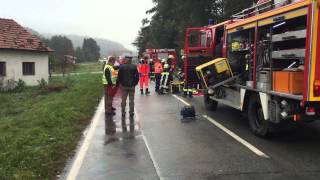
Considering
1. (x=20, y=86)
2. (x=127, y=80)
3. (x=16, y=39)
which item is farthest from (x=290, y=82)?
(x=16, y=39)

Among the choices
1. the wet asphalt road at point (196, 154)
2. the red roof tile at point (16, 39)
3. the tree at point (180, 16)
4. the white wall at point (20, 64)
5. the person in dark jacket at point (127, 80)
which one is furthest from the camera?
the tree at point (180, 16)

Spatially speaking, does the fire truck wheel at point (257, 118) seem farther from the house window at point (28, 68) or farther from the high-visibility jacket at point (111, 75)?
the house window at point (28, 68)

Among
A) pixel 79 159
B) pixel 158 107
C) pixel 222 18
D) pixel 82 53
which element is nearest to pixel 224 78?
pixel 158 107

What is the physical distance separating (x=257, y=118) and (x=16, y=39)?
24.2 meters

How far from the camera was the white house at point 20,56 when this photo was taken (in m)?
29.7

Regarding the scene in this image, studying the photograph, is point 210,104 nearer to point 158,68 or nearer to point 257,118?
point 257,118

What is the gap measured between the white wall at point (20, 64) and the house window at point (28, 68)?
208 mm

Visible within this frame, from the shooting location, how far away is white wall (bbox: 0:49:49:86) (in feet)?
97.8

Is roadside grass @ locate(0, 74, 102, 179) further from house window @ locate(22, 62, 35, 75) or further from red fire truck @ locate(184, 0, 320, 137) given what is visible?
house window @ locate(22, 62, 35, 75)

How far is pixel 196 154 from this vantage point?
8555 mm

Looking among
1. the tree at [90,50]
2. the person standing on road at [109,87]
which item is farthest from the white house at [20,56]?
the tree at [90,50]

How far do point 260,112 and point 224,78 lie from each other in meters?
2.60

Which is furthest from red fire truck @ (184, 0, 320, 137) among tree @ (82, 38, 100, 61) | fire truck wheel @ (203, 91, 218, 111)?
tree @ (82, 38, 100, 61)

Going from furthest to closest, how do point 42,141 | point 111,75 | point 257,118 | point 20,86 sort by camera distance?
point 20,86
point 111,75
point 257,118
point 42,141
